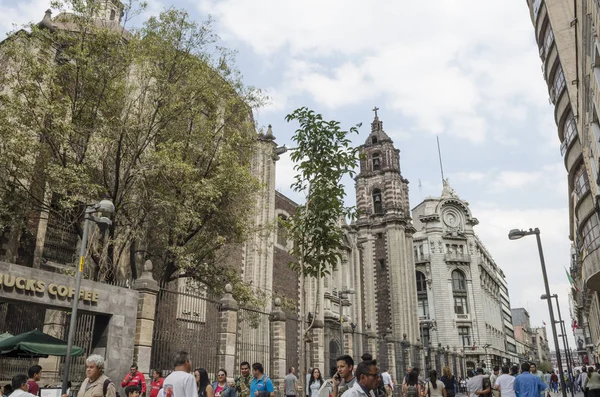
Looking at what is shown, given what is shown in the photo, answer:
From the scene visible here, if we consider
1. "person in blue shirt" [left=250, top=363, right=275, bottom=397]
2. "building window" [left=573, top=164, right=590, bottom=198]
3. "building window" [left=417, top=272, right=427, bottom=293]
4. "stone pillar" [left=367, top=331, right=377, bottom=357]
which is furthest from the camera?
"building window" [left=417, top=272, right=427, bottom=293]

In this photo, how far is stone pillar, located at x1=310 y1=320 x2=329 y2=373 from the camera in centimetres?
1833

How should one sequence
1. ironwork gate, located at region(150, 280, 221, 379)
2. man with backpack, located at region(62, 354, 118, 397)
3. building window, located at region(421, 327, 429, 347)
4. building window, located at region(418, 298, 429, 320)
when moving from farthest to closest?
building window, located at region(418, 298, 429, 320), building window, located at region(421, 327, 429, 347), ironwork gate, located at region(150, 280, 221, 379), man with backpack, located at region(62, 354, 118, 397)

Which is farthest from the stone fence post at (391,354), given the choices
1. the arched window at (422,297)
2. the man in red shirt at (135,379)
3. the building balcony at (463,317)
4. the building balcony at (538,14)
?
the building balcony at (463,317)

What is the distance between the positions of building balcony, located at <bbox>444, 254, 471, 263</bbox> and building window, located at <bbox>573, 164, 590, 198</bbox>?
31.1 metres

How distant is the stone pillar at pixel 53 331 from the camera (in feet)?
46.4

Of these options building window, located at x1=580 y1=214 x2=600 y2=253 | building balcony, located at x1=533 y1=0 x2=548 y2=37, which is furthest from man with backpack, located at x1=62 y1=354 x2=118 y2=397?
building balcony, located at x1=533 y1=0 x2=548 y2=37

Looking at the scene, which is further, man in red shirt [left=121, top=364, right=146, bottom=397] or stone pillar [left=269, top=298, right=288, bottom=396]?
stone pillar [left=269, top=298, right=288, bottom=396]

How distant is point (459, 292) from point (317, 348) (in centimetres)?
3964

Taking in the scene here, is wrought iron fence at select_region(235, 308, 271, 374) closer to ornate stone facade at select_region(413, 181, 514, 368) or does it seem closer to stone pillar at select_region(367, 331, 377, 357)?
stone pillar at select_region(367, 331, 377, 357)

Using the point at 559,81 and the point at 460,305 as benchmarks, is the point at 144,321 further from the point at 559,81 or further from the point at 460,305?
the point at 460,305

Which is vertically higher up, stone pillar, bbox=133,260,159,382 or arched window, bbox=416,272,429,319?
arched window, bbox=416,272,429,319

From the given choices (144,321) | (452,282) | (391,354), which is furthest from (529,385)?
(452,282)

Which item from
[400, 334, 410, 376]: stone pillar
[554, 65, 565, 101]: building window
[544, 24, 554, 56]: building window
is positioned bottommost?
[400, 334, 410, 376]: stone pillar

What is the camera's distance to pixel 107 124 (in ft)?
46.6
